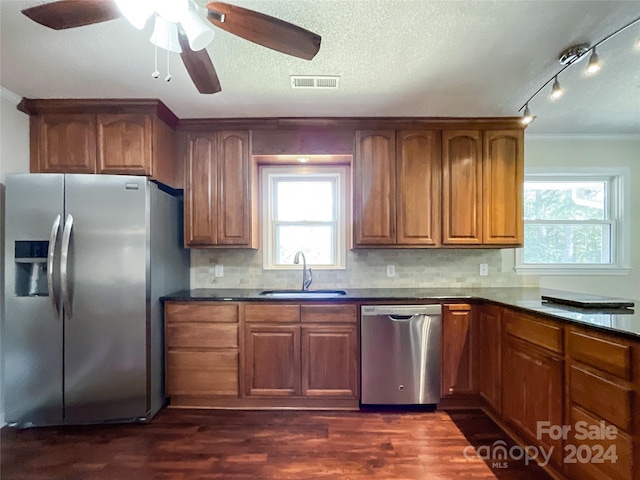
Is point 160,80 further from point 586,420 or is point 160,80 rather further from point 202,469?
point 586,420

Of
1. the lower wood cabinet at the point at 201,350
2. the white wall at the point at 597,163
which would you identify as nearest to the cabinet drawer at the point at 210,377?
the lower wood cabinet at the point at 201,350

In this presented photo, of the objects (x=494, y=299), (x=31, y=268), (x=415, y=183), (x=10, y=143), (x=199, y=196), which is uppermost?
(x=10, y=143)

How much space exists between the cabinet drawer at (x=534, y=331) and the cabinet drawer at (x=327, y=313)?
1061 mm

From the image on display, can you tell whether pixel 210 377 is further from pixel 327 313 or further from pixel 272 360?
pixel 327 313

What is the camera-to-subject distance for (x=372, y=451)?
1.98 m

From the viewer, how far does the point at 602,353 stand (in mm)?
1418

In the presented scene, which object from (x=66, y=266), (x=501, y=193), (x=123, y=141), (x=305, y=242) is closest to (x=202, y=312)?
(x=66, y=266)

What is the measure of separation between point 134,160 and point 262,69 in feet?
4.06

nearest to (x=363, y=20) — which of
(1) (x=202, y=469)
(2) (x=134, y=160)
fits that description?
(2) (x=134, y=160)

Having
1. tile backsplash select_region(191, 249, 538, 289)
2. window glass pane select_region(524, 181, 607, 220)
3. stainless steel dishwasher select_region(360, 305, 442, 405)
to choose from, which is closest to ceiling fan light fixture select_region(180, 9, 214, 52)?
stainless steel dishwasher select_region(360, 305, 442, 405)

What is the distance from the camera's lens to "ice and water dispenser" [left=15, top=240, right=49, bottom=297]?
220cm

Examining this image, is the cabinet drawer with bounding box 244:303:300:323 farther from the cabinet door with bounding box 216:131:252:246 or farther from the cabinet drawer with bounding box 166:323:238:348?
the cabinet door with bounding box 216:131:252:246

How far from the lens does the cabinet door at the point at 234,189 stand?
2785 millimetres

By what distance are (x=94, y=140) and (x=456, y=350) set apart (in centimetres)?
325
